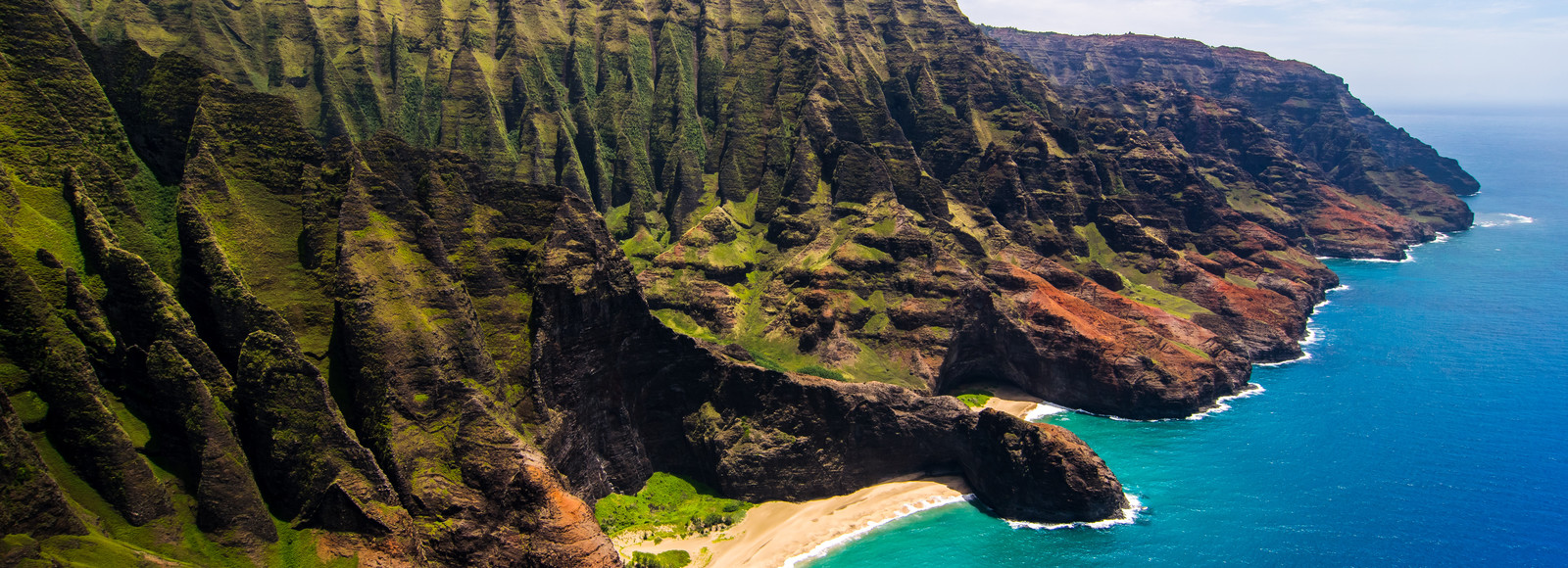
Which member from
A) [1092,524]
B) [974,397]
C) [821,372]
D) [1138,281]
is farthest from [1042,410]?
[1138,281]

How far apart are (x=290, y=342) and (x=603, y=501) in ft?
106

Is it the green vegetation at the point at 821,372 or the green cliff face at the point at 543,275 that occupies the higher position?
the green cliff face at the point at 543,275

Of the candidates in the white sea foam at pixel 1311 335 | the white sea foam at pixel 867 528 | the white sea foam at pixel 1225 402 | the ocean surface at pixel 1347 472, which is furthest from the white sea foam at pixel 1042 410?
the white sea foam at pixel 1311 335

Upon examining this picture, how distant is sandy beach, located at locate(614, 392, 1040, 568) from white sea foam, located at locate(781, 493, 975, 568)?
88 millimetres

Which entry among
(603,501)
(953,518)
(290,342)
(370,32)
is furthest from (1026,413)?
(370,32)

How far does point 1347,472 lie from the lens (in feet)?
299

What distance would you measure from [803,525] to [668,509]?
510 inches

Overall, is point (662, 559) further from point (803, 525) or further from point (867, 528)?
point (867, 528)

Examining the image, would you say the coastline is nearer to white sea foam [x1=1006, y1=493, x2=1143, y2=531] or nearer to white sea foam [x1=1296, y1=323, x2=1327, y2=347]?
white sea foam [x1=1006, y1=493, x2=1143, y2=531]

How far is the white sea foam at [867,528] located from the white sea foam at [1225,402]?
42.8m

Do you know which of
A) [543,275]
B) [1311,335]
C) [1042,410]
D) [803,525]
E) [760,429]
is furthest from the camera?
[1311,335]

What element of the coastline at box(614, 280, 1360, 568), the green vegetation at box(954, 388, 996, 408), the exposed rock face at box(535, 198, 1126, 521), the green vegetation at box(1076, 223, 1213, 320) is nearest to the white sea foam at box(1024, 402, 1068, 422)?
the green vegetation at box(954, 388, 996, 408)

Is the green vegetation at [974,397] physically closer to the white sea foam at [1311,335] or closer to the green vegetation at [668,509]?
the green vegetation at [668,509]

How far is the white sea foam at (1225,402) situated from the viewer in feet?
363
